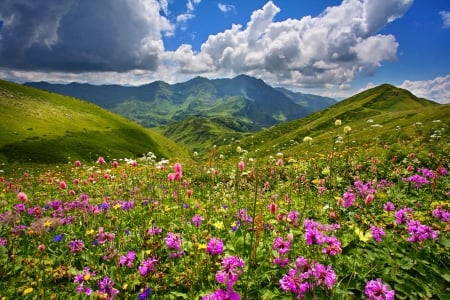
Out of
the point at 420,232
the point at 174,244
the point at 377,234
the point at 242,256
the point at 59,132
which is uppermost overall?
the point at 420,232

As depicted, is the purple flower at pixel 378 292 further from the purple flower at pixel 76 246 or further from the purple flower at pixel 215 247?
the purple flower at pixel 76 246

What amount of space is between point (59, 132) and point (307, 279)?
242ft

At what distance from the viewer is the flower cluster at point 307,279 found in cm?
299

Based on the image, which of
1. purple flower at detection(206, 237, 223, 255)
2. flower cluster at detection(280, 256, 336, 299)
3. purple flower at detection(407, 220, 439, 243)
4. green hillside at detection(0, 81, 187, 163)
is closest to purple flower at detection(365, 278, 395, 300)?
flower cluster at detection(280, 256, 336, 299)

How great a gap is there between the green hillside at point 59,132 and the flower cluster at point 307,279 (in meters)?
41.6

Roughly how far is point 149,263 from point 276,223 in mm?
2795

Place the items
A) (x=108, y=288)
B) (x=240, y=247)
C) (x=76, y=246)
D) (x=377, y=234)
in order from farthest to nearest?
(x=76, y=246) → (x=240, y=247) → (x=377, y=234) → (x=108, y=288)

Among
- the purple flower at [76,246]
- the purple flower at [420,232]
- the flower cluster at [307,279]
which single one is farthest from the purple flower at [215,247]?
the purple flower at [76,246]

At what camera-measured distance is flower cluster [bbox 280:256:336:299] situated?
2988mm

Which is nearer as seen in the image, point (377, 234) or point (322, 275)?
point (322, 275)

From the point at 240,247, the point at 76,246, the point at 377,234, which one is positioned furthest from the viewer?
the point at 76,246

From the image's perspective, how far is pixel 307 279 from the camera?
3.09 m

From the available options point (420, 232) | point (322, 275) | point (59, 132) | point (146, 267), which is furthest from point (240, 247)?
point (59, 132)

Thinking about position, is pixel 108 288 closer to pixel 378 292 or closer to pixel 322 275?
pixel 322 275
